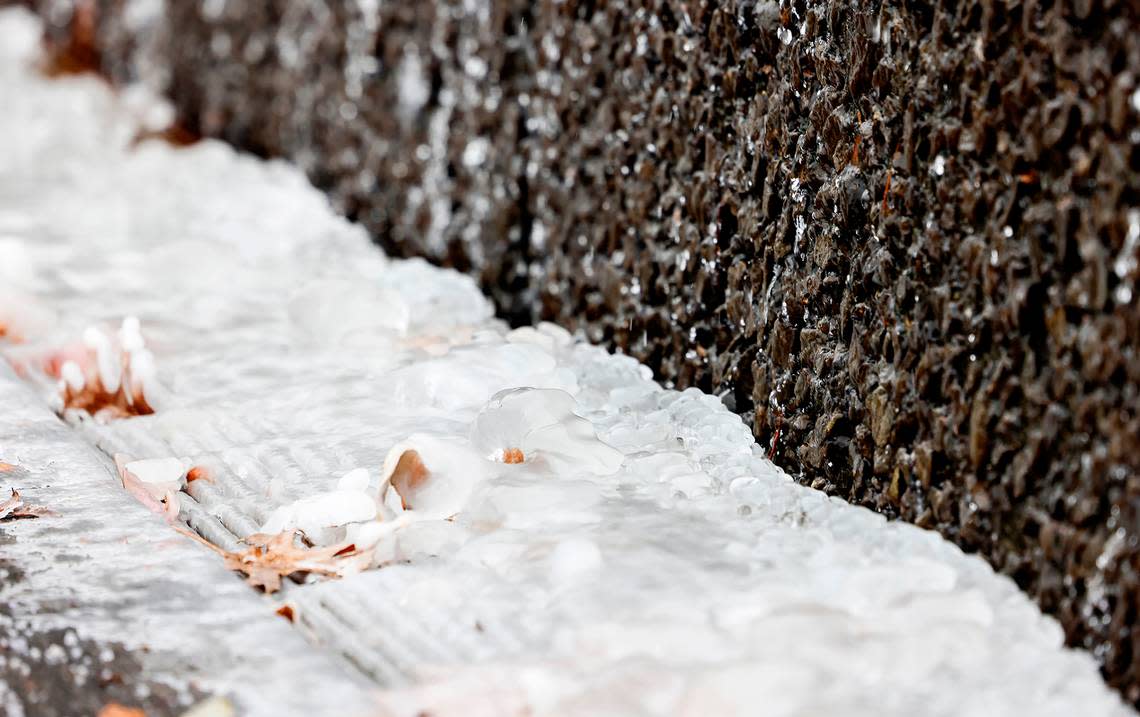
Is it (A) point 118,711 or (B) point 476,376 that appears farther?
(B) point 476,376

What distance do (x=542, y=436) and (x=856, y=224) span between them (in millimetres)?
505

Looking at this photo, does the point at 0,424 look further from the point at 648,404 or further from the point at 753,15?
the point at 753,15

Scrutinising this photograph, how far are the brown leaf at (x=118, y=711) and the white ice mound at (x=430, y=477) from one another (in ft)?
1.42

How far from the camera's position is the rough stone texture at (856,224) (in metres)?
1.14

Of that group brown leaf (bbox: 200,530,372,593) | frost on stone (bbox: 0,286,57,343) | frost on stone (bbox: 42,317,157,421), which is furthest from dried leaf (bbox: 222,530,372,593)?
frost on stone (bbox: 0,286,57,343)

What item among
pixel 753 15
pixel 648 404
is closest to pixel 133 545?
pixel 648 404

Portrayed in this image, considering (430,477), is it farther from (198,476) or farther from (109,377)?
(109,377)

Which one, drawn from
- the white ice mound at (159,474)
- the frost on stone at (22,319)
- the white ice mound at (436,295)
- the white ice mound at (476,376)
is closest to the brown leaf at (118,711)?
the white ice mound at (159,474)

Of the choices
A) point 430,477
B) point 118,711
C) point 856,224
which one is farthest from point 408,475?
point 856,224

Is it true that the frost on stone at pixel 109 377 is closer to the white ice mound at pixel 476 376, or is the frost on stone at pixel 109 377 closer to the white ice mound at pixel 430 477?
the white ice mound at pixel 476 376

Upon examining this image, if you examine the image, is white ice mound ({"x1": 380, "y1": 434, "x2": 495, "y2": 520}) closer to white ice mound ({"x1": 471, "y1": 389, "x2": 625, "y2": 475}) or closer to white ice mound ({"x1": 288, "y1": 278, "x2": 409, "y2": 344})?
white ice mound ({"x1": 471, "y1": 389, "x2": 625, "y2": 475})

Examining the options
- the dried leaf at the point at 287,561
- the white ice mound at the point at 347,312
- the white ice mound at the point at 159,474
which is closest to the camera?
the dried leaf at the point at 287,561

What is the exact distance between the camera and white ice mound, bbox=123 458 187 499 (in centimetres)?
160

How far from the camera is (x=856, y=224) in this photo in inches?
57.4
